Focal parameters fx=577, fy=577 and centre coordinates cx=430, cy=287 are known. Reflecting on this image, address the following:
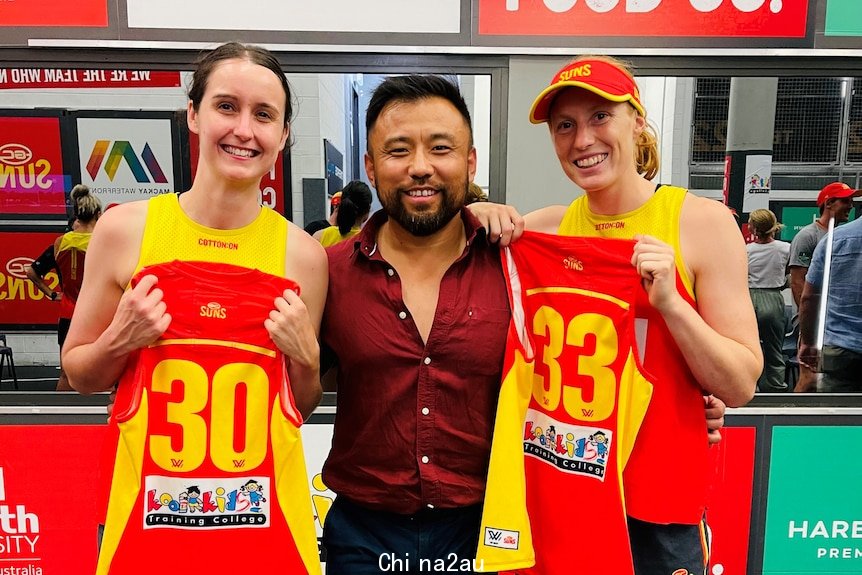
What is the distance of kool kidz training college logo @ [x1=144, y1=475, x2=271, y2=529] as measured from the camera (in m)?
1.43

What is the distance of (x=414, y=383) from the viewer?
1.47 metres

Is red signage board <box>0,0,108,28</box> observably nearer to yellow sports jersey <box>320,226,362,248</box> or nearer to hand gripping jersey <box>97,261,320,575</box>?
yellow sports jersey <box>320,226,362,248</box>

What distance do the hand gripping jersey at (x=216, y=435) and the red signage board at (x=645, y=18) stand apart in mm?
1812

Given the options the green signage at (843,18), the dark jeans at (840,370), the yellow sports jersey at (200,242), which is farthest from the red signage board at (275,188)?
the dark jeans at (840,370)

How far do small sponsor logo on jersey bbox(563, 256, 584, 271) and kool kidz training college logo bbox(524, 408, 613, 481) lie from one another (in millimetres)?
404

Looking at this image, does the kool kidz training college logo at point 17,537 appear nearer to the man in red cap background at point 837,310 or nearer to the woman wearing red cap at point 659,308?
the woman wearing red cap at point 659,308

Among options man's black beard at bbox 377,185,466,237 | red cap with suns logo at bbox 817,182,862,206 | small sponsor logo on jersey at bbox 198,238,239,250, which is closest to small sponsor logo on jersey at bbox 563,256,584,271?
man's black beard at bbox 377,185,466,237

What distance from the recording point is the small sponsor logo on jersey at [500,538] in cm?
145

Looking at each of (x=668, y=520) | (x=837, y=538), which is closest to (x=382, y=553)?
(x=668, y=520)

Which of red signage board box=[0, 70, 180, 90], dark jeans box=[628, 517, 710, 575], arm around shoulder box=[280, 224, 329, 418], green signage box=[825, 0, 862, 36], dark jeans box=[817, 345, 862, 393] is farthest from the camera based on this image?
dark jeans box=[817, 345, 862, 393]

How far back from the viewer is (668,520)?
4.86 ft

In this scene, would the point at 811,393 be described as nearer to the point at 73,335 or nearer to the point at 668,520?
the point at 668,520

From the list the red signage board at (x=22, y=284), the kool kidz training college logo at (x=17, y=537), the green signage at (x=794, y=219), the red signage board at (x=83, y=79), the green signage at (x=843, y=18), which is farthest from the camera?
the green signage at (x=794, y=219)

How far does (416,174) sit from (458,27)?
1.46 m
